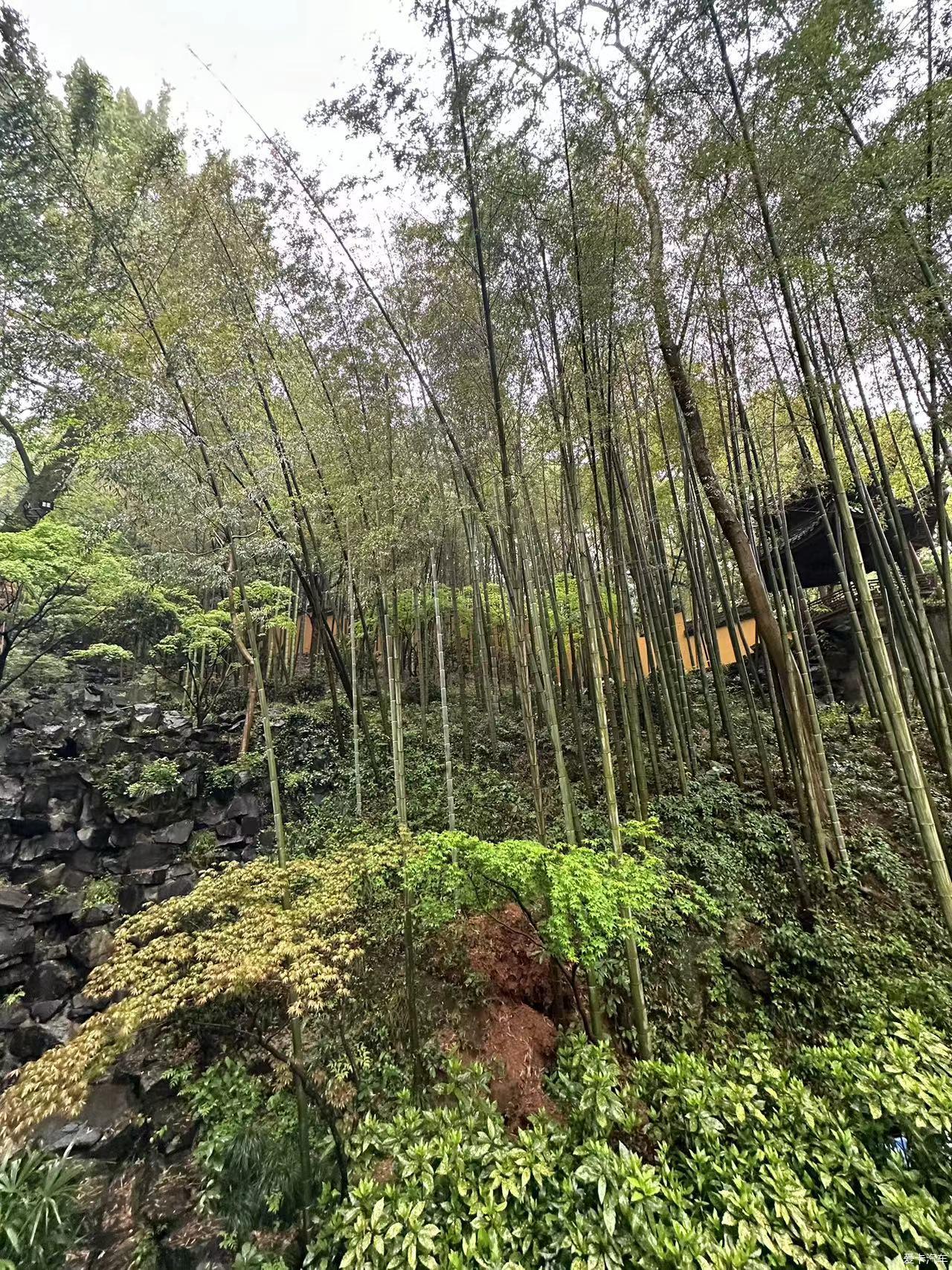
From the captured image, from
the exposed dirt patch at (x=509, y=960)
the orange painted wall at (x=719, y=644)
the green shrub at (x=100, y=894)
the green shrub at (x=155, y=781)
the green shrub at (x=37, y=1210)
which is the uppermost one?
the orange painted wall at (x=719, y=644)

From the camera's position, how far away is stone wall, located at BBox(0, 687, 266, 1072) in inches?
171

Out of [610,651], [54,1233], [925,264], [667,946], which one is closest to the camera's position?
[54,1233]

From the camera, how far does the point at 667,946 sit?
3.69 meters

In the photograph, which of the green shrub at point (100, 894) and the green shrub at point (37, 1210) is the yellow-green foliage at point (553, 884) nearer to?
the green shrub at point (37, 1210)

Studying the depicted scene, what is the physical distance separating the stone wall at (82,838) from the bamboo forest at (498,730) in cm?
5

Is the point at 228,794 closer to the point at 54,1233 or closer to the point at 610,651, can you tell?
the point at 54,1233

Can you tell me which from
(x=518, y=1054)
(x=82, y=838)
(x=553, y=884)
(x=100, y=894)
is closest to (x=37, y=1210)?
(x=518, y=1054)

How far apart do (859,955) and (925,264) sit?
447cm

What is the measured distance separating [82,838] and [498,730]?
5.17 m

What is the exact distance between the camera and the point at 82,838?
5.43 m

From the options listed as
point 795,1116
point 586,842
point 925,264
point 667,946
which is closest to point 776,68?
point 925,264

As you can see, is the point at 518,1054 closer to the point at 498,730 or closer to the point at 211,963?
the point at 211,963


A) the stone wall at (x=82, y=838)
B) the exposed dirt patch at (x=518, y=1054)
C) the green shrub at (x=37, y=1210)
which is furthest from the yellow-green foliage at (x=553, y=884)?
the stone wall at (x=82, y=838)

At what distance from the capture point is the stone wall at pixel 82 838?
4352 mm
